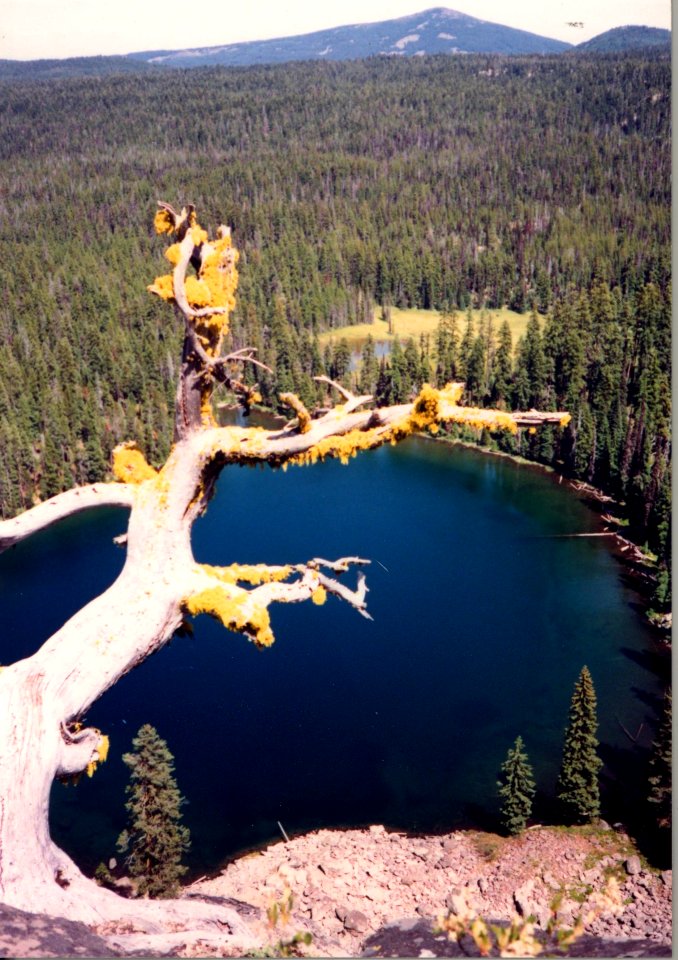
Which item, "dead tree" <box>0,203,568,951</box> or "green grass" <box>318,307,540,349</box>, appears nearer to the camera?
"dead tree" <box>0,203,568,951</box>

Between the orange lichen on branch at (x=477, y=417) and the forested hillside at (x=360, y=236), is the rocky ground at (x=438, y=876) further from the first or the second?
the forested hillside at (x=360, y=236)

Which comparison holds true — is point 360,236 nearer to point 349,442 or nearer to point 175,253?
point 175,253

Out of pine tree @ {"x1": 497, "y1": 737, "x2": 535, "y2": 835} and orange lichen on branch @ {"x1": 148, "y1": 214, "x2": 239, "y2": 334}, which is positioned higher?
orange lichen on branch @ {"x1": 148, "y1": 214, "x2": 239, "y2": 334}

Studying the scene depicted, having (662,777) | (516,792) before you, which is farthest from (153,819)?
(662,777)

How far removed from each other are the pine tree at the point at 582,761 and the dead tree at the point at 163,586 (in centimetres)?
1922

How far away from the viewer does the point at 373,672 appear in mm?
31500

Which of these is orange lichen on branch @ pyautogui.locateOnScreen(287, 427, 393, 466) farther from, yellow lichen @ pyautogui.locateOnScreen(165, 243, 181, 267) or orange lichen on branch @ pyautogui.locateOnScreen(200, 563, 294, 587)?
yellow lichen @ pyautogui.locateOnScreen(165, 243, 181, 267)

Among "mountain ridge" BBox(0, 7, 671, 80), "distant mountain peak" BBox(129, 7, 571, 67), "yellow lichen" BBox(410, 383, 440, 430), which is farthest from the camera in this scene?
"distant mountain peak" BBox(129, 7, 571, 67)

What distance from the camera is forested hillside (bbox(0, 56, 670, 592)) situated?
5569cm

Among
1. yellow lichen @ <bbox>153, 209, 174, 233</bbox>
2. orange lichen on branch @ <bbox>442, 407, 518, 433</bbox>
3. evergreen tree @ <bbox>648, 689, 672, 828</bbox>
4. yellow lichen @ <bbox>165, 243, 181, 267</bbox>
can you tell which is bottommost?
evergreen tree @ <bbox>648, 689, 672, 828</bbox>

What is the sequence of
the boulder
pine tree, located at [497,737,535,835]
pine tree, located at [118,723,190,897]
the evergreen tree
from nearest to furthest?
1. the boulder
2. pine tree, located at [118,723,190,897]
3. the evergreen tree
4. pine tree, located at [497,737,535,835]

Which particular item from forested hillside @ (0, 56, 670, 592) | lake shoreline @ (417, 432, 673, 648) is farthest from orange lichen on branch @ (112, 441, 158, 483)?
forested hillside @ (0, 56, 670, 592)

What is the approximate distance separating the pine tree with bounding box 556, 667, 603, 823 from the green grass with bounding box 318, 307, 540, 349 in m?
63.1

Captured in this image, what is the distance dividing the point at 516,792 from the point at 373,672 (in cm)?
916
